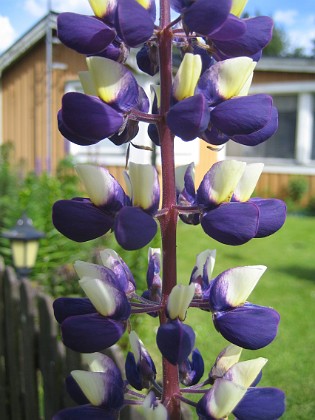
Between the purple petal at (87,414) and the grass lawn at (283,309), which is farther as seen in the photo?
the grass lawn at (283,309)

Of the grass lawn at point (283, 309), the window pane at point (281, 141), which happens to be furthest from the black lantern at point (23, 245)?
the window pane at point (281, 141)

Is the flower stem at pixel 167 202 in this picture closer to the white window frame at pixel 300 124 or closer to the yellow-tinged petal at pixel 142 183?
the yellow-tinged petal at pixel 142 183

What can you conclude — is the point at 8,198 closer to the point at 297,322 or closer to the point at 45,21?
the point at 297,322

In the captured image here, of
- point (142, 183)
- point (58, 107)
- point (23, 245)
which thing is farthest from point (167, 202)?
point (58, 107)

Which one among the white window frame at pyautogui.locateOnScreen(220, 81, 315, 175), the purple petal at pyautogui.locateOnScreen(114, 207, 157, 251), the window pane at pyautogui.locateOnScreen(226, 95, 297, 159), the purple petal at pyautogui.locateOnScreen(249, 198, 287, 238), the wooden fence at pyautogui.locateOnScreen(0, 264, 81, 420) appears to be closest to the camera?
the purple petal at pyautogui.locateOnScreen(114, 207, 157, 251)

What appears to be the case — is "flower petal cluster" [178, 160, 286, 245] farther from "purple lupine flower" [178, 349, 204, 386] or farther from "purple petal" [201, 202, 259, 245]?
"purple lupine flower" [178, 349, 204, 386]

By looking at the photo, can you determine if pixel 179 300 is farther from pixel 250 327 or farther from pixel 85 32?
pixel 85 32

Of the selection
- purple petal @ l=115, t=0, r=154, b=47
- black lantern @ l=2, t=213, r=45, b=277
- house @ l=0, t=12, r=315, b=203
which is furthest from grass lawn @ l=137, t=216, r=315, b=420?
house @ l=0, t=12, r=315, b=203
